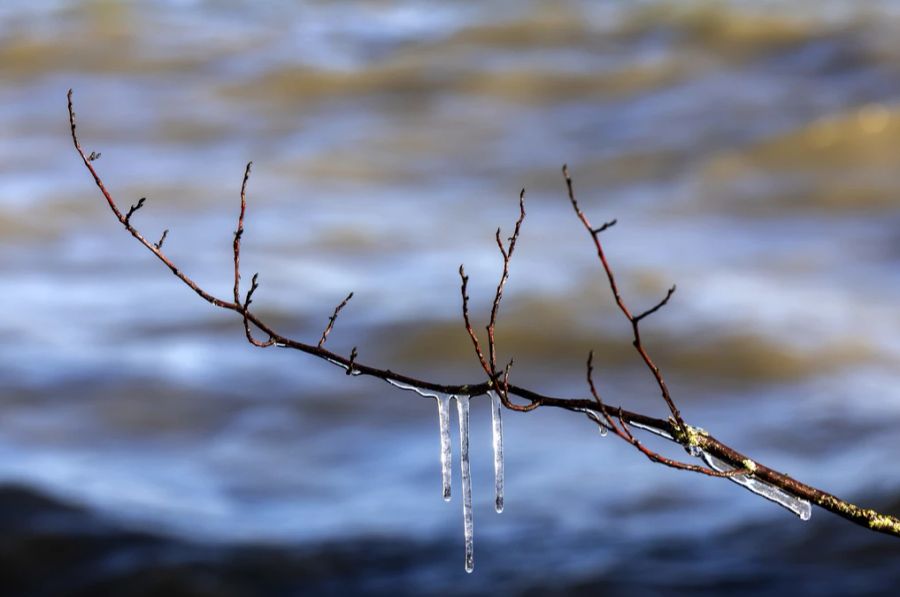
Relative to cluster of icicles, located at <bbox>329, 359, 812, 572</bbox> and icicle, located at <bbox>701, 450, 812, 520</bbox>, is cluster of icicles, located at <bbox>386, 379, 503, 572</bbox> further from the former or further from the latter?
icicle, located at <bbox>701, 450, 812, 520</bbox>

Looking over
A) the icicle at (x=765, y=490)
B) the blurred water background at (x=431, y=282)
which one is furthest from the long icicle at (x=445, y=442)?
the blurred water background at (x=431, y=282)

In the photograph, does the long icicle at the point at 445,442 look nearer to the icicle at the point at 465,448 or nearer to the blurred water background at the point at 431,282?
the icicle at the point at 465,448

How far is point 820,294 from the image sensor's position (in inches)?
516

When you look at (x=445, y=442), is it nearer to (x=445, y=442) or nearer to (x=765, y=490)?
(x=445, y=442)

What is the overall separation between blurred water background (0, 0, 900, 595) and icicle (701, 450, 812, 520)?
185 inches

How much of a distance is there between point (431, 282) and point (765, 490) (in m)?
11.1

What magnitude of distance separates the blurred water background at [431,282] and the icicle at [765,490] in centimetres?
469

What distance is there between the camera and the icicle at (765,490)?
8.36 ft

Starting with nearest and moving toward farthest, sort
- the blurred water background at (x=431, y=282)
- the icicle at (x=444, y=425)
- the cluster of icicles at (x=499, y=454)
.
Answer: the cluster of icicles at (x=499, y=454) < the icicle at (x=444, y=425) < the blurred water background at (x=431, y=282)

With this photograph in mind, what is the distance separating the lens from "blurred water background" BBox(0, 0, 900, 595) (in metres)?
7.96

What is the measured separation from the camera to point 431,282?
543 inches

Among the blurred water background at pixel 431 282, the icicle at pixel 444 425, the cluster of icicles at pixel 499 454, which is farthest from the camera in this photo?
the blurred water background at pixel 431 282

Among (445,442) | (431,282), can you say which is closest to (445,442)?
(445,442)

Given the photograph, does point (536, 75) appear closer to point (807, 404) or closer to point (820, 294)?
point (820, 294)
